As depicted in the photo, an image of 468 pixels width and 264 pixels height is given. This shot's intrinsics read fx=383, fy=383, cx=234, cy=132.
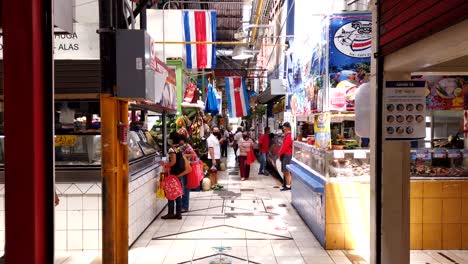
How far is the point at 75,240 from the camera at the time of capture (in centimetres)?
526

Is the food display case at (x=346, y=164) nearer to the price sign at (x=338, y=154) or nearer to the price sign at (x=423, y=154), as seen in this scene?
the price sign at (x=338, y=154)

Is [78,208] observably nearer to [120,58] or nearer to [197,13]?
[120,58]

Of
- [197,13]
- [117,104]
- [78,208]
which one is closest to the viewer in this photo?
[117,104]

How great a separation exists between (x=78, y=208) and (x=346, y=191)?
3739 mm

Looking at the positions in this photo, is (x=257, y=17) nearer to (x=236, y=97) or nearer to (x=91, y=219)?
(x=236, y=97)

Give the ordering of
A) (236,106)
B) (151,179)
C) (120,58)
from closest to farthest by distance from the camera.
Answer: (120,58)
(151,179)
(236,106)

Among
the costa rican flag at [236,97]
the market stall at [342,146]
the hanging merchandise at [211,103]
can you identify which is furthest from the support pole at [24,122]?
the costa rican flag at [236,97]

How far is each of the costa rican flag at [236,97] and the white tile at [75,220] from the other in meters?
10.7

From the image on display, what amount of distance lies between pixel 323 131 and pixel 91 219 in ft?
11.7

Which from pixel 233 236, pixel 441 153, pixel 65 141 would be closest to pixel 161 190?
pixel 233 236

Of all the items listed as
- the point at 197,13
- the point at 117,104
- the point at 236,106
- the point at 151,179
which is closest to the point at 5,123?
the point at 117,104

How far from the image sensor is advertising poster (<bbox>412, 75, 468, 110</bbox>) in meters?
5.38

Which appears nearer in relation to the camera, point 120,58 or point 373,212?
point 373,212

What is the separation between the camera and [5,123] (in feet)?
6.03
